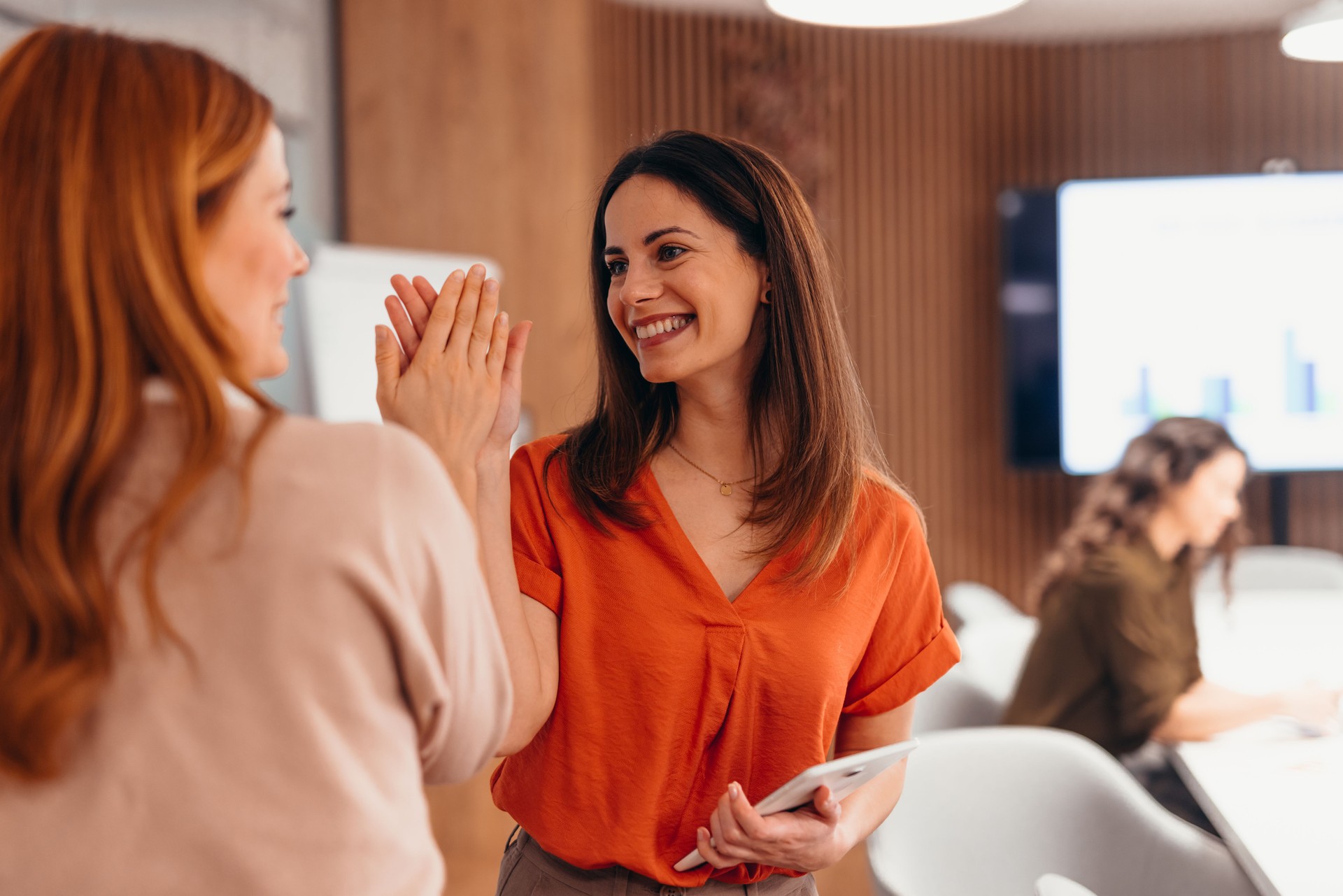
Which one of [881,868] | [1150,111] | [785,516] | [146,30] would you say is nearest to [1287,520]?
[1150,111]

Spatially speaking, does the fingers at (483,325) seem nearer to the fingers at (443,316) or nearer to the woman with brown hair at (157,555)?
the fingers at (443,316)

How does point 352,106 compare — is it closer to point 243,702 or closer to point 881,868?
point 881,868

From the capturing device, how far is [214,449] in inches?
31.4

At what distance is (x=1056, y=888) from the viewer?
1.74 meters

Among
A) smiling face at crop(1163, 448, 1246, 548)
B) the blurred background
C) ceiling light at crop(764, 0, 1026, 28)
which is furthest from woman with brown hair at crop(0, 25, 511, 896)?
the blurred background

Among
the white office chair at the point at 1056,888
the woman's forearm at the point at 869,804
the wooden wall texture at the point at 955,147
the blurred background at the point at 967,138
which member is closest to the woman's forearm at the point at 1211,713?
the white office chair at the point at 1056,888

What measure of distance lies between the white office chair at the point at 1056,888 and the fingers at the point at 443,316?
3.99 feet

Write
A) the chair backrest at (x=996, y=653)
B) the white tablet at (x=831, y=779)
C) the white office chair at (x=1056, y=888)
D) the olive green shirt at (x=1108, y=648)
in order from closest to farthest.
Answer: the white tablet at (x=831, y=779), the white office chair at (x=1056, y=888), the olive green shirt at (x=1108, y=648), the chair backrest at (x=996, y=653)

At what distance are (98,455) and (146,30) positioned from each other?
266 cm

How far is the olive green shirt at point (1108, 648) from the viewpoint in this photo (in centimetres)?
277

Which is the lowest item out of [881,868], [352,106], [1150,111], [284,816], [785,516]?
[881,868]

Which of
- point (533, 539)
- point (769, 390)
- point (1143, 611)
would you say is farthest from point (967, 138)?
point (533, 539)

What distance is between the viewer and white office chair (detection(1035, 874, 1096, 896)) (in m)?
1.73

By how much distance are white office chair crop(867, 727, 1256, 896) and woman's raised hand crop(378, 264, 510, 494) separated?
1274 mm
